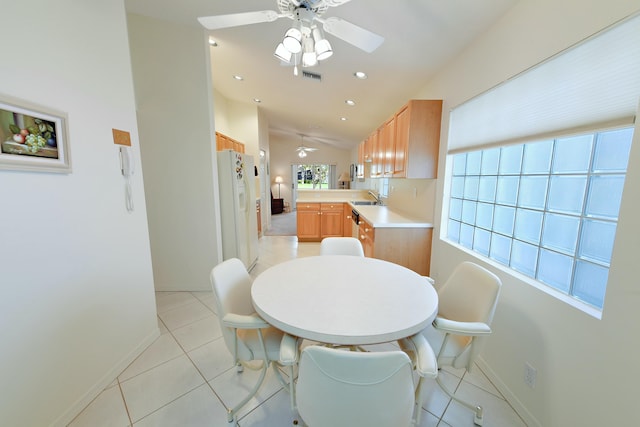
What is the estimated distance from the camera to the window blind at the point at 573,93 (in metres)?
0.96

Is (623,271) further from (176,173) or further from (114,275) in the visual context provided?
(176,173)

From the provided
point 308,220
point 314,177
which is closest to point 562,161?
point 308,220

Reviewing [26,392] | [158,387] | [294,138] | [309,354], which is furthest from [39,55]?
[294,138]

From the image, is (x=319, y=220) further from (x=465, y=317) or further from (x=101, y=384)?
(x=101, y=384)

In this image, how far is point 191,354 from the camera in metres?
1.86

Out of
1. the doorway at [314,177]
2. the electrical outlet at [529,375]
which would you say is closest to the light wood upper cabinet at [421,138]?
the electrical outlet at [529,375]

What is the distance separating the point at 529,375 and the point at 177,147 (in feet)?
11.5

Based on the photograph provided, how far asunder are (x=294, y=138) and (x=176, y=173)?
7.19 metres

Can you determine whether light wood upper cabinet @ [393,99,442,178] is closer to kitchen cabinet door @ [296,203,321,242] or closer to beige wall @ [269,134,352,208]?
kitchen cabinet door @ [296,203,321,242]

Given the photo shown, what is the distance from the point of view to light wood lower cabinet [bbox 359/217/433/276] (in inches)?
101

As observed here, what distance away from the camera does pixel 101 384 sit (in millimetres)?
1505

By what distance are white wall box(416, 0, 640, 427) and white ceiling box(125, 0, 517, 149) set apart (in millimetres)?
257

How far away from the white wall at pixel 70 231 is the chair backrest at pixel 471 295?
2224 mm

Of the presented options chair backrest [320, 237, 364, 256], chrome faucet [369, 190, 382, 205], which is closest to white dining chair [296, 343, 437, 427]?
chair backrest [320, 237, 364, 256]
